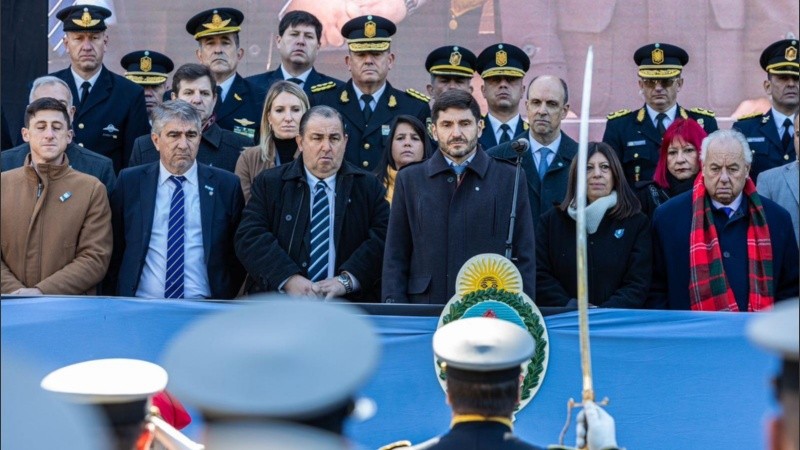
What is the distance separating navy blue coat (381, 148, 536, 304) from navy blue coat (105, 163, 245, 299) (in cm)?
96

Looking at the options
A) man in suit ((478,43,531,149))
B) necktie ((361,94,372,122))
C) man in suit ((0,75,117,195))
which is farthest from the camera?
man in suit ((478,43,531,149))

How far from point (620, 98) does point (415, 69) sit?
165 centimetres

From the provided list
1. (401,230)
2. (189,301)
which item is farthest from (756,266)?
(189,301)

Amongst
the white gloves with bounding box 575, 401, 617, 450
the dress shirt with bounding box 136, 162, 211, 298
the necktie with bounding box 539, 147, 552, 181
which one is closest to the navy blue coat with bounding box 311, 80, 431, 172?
the necktie with bounding box 539, 147, 552, 181

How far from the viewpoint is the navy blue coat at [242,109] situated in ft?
32.8

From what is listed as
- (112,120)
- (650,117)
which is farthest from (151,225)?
(650,117)

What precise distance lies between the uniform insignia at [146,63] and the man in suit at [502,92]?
2.35 meters

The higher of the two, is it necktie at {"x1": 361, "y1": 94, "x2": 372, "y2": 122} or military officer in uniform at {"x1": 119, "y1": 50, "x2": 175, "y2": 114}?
military officer in uniform at {"x1": 119, "y1": 50, "x2": 175, "y2": 114}

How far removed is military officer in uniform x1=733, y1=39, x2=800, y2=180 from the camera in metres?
9.90

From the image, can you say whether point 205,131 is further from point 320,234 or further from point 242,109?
point 320,234

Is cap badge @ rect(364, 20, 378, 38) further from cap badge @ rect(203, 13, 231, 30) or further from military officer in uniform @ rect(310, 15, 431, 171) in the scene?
cap badge @ rect(203, 13, 231, 30)

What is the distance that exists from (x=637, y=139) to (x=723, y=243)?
5.50 feet

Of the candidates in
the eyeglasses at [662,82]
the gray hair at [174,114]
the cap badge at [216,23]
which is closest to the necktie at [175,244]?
the gray hair at [174,114]

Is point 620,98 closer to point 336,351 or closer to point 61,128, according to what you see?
point 61,128
